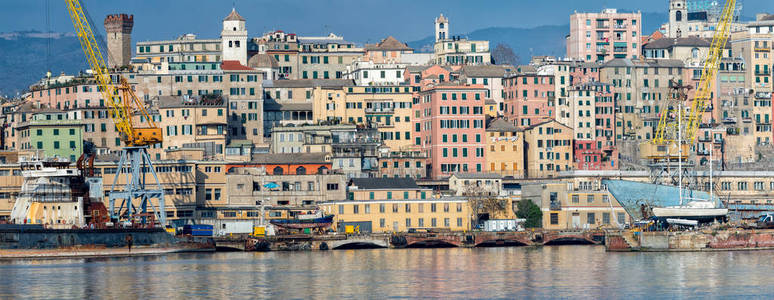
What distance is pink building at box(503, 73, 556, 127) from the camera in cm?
16838

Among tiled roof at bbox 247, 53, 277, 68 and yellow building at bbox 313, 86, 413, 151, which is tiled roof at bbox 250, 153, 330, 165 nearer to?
yellow building at bbox 313, 86, 413, 151

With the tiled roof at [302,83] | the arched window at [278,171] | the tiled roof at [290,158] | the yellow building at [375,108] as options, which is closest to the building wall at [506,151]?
the yellow building at [375,108]

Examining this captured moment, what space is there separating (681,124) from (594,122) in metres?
18.2

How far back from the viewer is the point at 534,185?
141125mm

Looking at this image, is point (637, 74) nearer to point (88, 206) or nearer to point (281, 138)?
point (281, 138)

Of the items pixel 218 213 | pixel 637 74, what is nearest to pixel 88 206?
pixel 218 213

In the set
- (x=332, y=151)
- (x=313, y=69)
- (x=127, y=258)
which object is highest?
(x=313, y=69)

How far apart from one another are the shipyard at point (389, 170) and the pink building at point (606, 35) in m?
0.41

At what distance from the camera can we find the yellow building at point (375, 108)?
159125 millimetres

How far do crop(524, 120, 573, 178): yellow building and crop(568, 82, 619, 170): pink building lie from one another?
4.29m

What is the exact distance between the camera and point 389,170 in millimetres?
151375

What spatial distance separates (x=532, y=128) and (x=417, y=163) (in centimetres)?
1564

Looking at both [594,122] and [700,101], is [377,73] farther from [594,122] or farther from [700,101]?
[700,101]

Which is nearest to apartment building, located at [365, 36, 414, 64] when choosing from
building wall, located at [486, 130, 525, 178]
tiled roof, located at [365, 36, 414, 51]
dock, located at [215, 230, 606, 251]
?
tiled roof, located at [365, 36, 414, 51]
